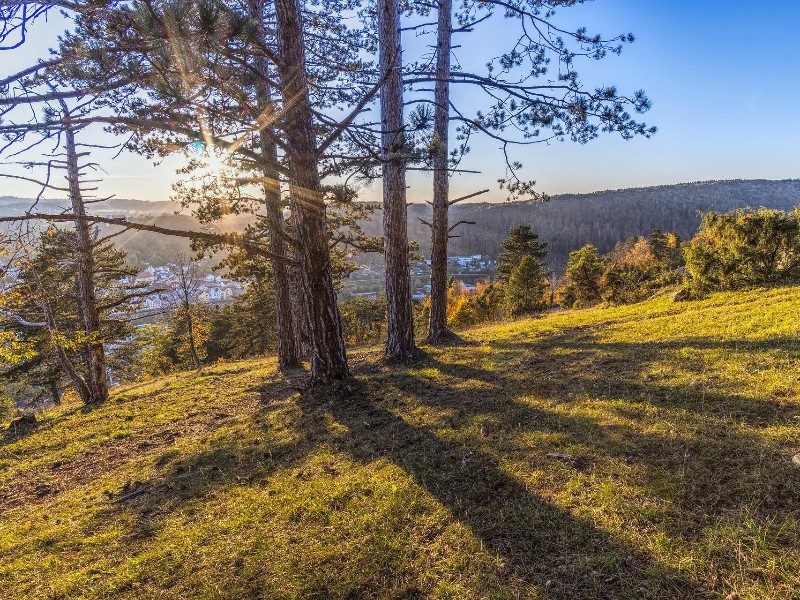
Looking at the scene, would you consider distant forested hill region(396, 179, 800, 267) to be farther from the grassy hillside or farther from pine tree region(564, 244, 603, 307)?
the grassy hillside

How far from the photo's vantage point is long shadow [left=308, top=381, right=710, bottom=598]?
189 centimetres

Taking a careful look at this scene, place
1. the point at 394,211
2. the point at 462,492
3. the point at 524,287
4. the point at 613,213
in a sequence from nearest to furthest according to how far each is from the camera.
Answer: the point at 462,492, the point at 394,211, the point at 524,287, the point at 613,213

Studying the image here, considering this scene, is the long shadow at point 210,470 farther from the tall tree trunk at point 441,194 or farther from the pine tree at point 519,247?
the pine tree at point 519,247

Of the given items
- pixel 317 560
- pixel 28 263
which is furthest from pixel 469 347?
pixel 28 263

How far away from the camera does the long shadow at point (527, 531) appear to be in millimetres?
1895

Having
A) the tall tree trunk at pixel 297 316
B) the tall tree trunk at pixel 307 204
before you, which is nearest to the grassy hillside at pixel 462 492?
the tall tree trunk at pixel 307 204

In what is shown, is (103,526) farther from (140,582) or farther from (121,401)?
(121,401)

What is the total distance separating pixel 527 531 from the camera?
238 cm

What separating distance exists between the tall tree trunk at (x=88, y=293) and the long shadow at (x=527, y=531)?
9.24 meters

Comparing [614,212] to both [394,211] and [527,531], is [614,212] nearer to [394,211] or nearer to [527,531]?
[394,211]

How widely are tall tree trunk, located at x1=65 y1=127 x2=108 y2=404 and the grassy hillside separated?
4750 millimetres

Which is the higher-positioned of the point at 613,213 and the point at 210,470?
the point at 613,213

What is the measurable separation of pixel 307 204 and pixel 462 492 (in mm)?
4202

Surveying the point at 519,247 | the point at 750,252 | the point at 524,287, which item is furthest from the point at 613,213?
the point at 750,252
